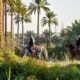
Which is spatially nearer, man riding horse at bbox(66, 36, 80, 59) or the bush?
the bush

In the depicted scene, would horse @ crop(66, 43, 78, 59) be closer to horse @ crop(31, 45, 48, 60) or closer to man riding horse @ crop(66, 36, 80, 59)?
man riding horse @ crop(66, 36, 80, 59)

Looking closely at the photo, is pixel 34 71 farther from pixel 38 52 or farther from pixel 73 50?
pixel 73 50

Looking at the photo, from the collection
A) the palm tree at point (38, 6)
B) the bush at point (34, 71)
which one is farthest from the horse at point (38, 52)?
the palm tree at point (38, 6)

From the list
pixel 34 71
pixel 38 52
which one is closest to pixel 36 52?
pixel 38 52

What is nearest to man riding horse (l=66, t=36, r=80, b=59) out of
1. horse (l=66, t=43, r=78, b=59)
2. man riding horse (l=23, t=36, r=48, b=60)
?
horse (l=66, t=43, r=78, b=59)

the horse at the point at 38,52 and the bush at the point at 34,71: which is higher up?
the horse at the point at 38,52

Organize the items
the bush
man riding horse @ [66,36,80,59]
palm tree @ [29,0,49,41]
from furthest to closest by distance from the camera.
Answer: palm tree @ [29,0,49,41] → man riding horse @ [66,36,80,59] → the bush

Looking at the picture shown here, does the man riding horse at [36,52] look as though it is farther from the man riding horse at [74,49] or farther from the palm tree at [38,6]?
the palm tree at [38,6]

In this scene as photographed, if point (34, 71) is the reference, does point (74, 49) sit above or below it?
above

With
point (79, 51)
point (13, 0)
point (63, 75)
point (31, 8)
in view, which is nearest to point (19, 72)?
point (63, 75)

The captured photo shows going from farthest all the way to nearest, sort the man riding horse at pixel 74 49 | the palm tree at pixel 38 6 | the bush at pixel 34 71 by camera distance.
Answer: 1. the palm tree at pixel 38 6
2. the man riding horse at pixel 74 49
3. the bush at pixel 34 71

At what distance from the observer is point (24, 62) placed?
646 inches

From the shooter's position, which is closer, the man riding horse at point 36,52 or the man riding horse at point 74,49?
the man riding horse at point 36,52

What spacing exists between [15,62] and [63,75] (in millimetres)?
2521
